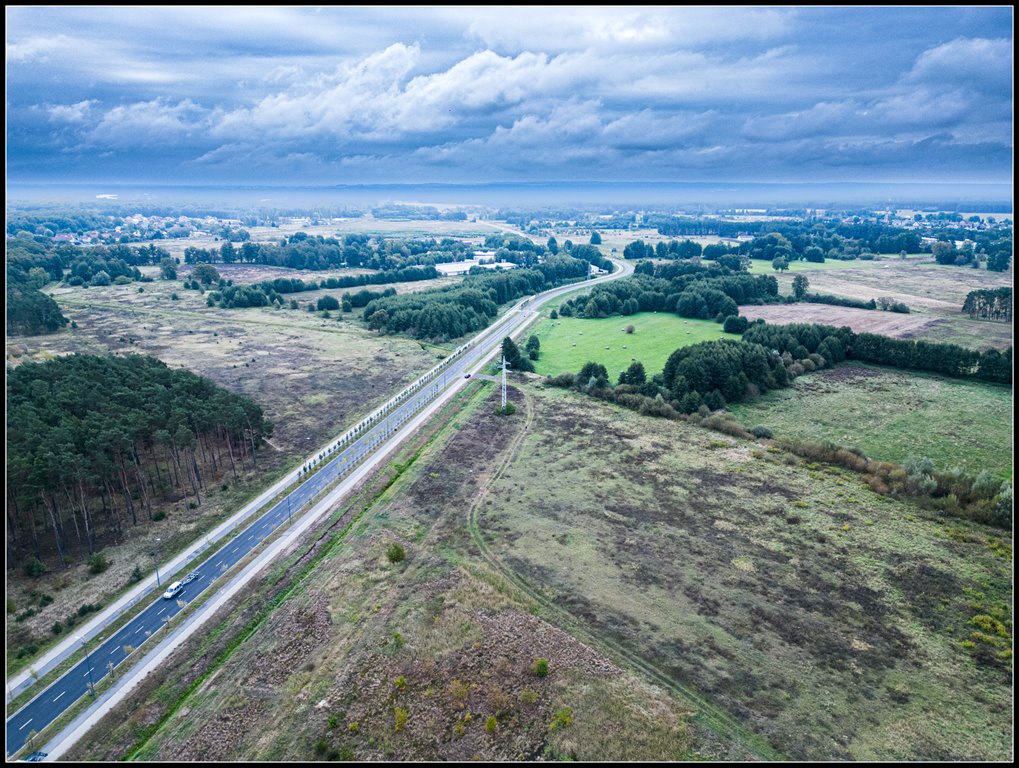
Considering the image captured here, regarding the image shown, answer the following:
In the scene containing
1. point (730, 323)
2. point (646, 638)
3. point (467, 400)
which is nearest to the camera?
point (646, 638)

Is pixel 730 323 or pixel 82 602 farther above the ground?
pixel 730 323

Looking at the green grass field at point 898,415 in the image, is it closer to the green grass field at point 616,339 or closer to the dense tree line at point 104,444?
the green grass field at point 616,339

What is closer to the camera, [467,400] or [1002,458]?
[1002,458]

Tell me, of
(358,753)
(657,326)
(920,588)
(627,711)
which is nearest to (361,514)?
(358,753)

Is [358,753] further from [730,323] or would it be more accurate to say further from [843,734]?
[730,323]

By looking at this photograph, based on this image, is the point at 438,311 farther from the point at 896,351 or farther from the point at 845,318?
the point at 845,318

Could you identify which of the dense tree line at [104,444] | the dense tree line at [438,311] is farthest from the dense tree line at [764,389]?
the dense tree line at [104,444]

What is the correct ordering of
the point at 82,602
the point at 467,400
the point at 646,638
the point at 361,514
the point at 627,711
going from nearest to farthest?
the point at 627,711 < the point at 646,638 < the point at 82,602 < the point at 361,514 < the point at 467,400
